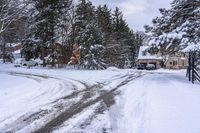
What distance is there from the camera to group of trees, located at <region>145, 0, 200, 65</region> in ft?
89.0

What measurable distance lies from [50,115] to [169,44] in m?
19.9

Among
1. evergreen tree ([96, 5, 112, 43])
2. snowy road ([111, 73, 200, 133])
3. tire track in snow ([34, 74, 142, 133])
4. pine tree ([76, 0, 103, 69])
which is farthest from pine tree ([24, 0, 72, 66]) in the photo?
snowy road ([111, 73, 200, 133])

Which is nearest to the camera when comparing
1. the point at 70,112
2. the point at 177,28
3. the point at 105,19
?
the point at 70,112

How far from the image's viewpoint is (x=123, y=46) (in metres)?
81.4

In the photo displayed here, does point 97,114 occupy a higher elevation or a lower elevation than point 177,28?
lower

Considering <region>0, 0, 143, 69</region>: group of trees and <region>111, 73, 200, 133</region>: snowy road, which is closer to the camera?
<region>111, 73, 200, 133</region>: snowy road

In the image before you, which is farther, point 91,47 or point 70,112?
point 91,47

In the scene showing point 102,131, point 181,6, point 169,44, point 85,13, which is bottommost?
point 102,131

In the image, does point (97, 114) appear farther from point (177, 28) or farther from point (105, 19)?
point (105, 19)

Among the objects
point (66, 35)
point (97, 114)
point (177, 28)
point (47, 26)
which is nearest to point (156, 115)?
point (97, 114)

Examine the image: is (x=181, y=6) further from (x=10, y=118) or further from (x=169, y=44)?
(x=10, y=118)

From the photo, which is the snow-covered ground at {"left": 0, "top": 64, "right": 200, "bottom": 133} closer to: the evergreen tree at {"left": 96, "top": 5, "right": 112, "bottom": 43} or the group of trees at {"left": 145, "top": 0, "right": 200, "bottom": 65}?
the group of trees at {"left": 145, "top": 0, "right": 200, "bottom": 65}

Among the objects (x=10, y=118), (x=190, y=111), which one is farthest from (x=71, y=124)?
(x=190, y=111)

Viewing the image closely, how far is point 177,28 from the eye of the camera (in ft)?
94.9
